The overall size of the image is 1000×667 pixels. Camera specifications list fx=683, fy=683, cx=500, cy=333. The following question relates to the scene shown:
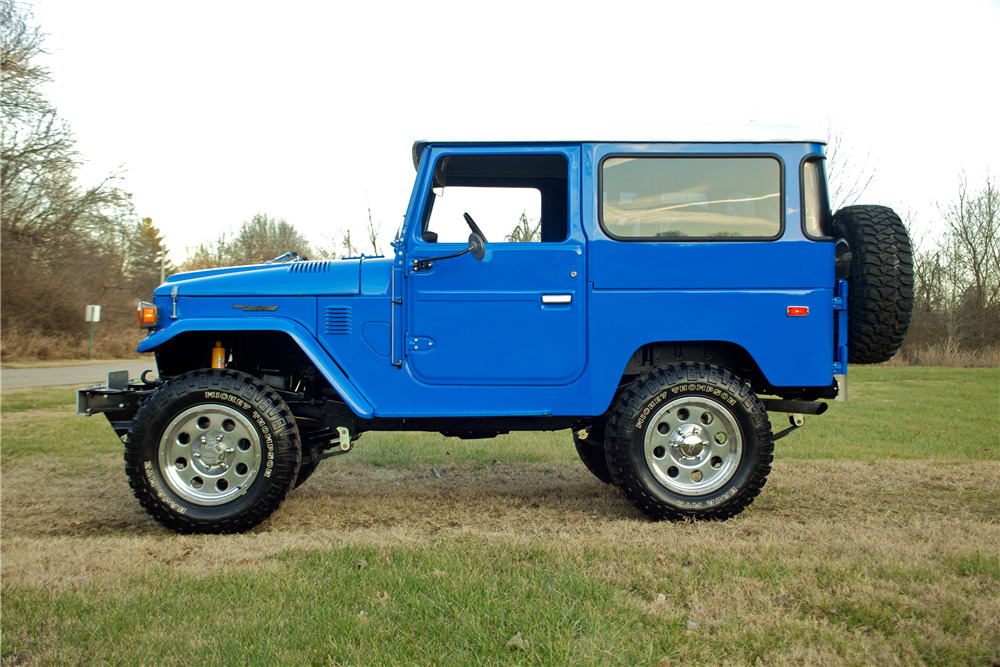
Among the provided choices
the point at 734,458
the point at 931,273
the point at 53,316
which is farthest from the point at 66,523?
the point at 931,273

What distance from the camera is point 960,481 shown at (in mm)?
5652

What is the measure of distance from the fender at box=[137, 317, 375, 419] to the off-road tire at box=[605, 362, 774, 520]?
1.69m

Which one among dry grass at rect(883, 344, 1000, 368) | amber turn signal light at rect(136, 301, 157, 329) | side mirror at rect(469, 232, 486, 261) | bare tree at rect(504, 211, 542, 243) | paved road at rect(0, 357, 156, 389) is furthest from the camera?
dry grass at rect(883, 344, 1000, 368)

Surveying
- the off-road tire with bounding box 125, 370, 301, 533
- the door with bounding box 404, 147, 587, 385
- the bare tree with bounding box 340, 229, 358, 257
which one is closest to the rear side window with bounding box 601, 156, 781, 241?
the door with bounding box 404, 147, 587, 385

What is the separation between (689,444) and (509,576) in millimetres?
1819

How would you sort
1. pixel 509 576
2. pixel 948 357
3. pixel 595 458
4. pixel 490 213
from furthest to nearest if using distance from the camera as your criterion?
1. pixel 948 357
2. pixel 595 458
3. pixel 490 213
4. pixel 509 576

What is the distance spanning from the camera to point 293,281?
4.62m

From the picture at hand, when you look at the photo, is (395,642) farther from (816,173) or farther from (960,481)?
(960,481)

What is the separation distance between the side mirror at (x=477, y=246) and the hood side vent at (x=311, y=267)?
1.14 metres

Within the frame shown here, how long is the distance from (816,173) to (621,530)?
8.94 feet

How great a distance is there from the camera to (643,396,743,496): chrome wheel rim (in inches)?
177

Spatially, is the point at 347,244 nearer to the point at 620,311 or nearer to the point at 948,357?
the point at 620,311

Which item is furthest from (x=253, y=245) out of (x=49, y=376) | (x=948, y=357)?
(x=948, y=357)

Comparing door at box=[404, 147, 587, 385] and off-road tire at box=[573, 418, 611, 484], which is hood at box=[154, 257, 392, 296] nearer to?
door at box=[404, 147, 587, 385]
